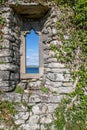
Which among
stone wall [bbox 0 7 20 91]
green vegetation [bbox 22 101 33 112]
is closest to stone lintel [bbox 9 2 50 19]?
stone wall [bbox 0 7 20 91]

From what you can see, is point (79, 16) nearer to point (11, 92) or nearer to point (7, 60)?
point (7, 60)

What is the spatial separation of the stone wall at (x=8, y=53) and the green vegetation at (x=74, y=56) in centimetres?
89

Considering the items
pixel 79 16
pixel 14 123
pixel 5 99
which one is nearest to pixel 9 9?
pixel 79 16

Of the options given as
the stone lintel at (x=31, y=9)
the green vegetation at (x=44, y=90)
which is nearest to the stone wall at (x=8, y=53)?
the stone lintel at (x=31, y=9)

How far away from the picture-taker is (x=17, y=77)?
5.16 metres

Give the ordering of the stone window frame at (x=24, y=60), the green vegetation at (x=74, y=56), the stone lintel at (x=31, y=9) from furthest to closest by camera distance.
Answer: the stone window frame at (x=24, y=60), the stone lintel at (x=31, y=9), the green vegetation at (x=74, y=56)

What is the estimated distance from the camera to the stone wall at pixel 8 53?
472 cm

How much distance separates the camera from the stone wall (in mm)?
4723

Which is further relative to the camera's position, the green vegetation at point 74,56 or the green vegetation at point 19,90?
the green vegetation at point 19,90

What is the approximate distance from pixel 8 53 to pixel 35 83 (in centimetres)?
93

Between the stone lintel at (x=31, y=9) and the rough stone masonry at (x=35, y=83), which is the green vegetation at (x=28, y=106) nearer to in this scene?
the rough stone masonry at (x=35, y=83)

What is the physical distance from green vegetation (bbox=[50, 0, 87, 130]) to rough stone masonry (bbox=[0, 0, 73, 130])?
0.12 m

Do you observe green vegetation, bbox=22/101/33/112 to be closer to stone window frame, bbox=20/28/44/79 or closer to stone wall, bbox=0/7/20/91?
stone wall, bbox=0/7/20/91

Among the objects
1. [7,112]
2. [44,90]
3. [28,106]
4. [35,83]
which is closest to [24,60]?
[35,83]
